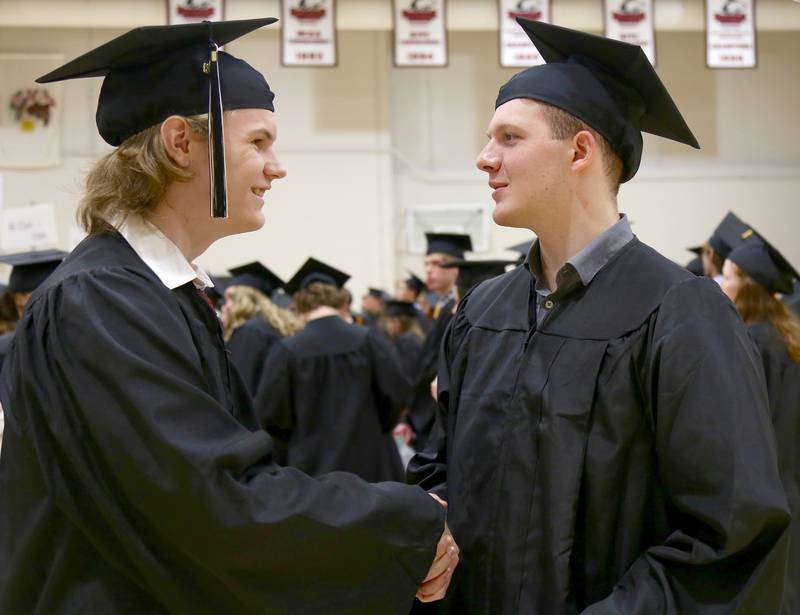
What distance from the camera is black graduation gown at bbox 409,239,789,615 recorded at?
1974mm

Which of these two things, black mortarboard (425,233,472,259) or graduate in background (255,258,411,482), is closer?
graduate in background (255,258,411,482)

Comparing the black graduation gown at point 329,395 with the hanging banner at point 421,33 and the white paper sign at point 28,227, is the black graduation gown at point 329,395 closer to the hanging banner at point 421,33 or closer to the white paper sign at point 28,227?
the white paper sign at point 28,227

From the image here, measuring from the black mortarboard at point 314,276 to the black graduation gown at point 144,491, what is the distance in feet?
15.7

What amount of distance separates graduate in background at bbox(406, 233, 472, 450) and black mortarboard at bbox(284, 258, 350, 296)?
794 millimetres

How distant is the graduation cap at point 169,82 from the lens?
2.26 metres

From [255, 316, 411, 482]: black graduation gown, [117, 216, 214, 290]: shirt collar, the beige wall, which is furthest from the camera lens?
the beige wall

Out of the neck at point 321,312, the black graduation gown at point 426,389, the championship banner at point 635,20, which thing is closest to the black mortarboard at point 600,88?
the neck at point 321,312

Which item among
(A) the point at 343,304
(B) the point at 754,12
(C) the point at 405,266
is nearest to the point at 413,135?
(C) the point at 405,266

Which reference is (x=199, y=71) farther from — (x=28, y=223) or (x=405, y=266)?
(x=405, y=266)

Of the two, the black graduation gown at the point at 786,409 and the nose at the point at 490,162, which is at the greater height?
the nose at the point at 490,162

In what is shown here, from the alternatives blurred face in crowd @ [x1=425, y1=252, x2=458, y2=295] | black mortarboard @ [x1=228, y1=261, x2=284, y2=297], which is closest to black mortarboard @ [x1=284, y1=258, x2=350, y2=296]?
black mortarboard @ [x1=228, y1=261, x2=284, y2=297]

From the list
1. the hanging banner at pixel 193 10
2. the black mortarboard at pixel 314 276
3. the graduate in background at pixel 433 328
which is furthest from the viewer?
the hanging banner at pixel 193 10

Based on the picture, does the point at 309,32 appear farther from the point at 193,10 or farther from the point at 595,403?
the point at 595,403

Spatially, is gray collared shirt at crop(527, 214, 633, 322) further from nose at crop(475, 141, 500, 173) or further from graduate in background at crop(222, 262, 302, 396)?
graduate in background at crop(222, 262, 302, 396)
